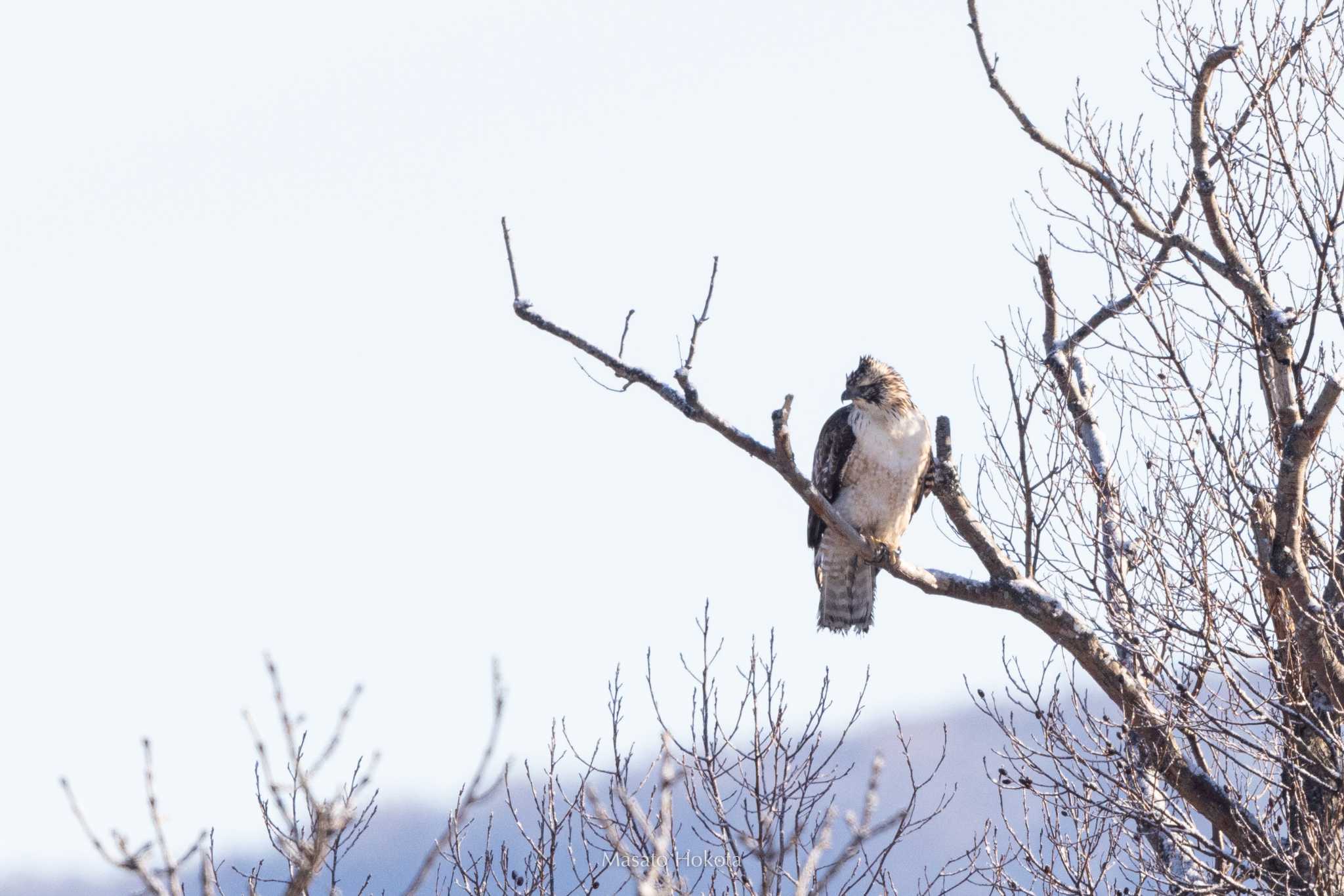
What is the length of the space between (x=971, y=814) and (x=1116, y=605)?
3876cm

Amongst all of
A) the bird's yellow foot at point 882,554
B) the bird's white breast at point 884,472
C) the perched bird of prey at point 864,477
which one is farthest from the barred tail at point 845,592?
the bird's yellow foot at point 882,554

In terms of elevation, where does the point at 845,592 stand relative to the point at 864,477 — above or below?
below

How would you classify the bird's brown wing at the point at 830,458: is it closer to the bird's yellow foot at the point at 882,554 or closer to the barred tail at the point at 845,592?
the barred tail at the point at 845,592

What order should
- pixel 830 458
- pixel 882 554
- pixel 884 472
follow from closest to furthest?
pixel 882 554
pixel 884 472
pixel 830 458

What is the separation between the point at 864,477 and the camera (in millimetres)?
8094

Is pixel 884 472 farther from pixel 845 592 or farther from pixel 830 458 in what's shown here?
pixel 845 592

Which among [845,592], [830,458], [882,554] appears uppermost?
[830,458]

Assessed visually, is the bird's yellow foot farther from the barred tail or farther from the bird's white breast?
the barred tail

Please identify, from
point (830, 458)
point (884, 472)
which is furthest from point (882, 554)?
point (830, 458)

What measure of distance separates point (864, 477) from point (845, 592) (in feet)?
2.32

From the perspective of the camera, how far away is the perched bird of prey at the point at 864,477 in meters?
8.07

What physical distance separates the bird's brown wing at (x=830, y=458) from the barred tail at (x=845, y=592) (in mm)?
102

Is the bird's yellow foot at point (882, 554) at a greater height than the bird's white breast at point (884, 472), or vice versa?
the bird's white breast at point (884, 472)

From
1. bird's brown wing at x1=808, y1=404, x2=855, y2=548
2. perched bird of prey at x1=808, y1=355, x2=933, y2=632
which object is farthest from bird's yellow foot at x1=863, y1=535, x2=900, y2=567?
bird's brown wing at x1=808, y1=404, x2=855, y2=548
